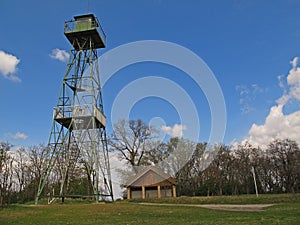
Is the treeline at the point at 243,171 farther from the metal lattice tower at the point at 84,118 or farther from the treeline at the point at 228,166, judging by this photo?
the metal lattice tower at the point at 84,118

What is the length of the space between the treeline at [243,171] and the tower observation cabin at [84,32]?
27580mm

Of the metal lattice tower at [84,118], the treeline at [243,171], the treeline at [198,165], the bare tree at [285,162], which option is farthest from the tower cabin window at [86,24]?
the bare tree at [285,162]

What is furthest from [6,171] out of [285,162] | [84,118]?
[285,162]

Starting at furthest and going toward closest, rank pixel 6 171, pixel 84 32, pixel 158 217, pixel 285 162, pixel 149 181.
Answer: pixel 285 162 → pixel 6 171 → pixel 149 181 → pixel 84 32 → pixel 158 217

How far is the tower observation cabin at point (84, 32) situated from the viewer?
26.9m

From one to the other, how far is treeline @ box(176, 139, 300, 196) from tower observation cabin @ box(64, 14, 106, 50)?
90.5ft

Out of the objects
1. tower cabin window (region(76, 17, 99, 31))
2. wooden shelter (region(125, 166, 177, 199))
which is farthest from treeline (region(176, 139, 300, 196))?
tower cabin window (region(76, 17, 99, 31))

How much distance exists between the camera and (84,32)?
27016mm

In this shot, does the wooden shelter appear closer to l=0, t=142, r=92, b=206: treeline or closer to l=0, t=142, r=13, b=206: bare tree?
l=0, t=142, r=92, b=206: treeline

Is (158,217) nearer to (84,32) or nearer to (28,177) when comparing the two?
(84,32)

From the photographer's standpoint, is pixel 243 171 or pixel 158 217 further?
pixel 243 171

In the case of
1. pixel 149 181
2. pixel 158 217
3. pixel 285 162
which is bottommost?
pixel 158 217

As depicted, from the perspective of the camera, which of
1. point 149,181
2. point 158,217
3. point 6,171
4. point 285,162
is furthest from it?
point 285,162

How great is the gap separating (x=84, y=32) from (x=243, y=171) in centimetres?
3453
